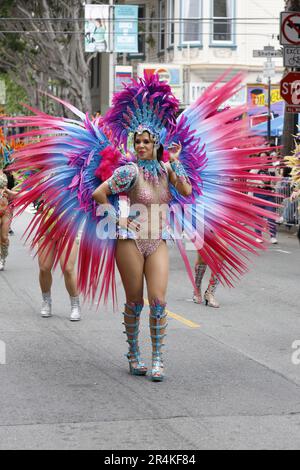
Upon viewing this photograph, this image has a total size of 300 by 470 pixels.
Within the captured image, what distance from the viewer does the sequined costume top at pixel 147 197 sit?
26.0 feet

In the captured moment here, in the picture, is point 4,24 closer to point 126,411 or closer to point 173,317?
point 173,317

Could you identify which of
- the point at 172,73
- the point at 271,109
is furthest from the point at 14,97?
the point at 271,109

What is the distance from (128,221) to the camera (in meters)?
8.01

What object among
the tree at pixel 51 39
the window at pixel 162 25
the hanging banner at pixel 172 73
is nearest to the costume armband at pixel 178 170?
the tree at pixel 51 39

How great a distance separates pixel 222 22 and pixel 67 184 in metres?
32.9

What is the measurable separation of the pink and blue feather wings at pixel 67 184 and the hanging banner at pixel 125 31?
2912 centimetres

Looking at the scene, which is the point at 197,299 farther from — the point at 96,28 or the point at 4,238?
the point at 96,28

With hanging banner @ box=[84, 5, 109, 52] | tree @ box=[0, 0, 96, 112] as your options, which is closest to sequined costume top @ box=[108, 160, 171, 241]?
hanging banner @ box=[84, 5, 109, 52]

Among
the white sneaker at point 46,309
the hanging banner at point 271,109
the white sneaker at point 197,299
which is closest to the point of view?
the white sneaker at point 46,309

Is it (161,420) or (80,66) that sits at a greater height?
(80,66)

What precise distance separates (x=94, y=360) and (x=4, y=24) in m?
32.1

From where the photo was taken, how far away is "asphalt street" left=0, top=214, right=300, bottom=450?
20.7ft

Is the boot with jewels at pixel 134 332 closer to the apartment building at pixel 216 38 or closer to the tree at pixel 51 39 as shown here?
the tree at pixel 51 39
